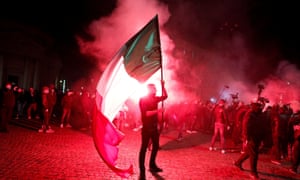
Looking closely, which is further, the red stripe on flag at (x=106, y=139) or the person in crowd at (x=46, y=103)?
the person in crowd at (x=46, y=103)

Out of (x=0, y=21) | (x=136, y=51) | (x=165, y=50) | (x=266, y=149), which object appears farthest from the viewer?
(x=0, y=21)

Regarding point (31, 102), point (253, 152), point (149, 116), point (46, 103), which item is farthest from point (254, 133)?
point (31, 102)

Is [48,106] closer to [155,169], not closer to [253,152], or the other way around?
[155,169]

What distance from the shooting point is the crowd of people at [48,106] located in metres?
9.67

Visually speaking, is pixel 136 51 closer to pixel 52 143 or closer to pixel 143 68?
pixel 143 68

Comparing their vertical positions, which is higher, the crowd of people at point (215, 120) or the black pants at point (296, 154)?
the crowd of people at point (215, 120)

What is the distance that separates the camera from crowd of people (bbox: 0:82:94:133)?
967cm

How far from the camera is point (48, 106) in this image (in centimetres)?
1030

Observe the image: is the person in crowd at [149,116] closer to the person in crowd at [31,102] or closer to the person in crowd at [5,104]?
the person in crowd at [5,104]

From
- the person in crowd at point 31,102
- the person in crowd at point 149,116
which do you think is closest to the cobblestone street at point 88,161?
the person in crowd at point 149,116

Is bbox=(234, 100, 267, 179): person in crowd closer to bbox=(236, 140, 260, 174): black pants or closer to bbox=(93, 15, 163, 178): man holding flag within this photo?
bbox=(236, 140, 260, 174): black pants

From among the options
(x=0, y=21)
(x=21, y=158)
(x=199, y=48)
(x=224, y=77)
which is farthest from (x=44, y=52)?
(x=21, y=158)

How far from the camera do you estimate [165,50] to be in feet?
45.3

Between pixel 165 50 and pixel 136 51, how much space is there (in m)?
8.70
